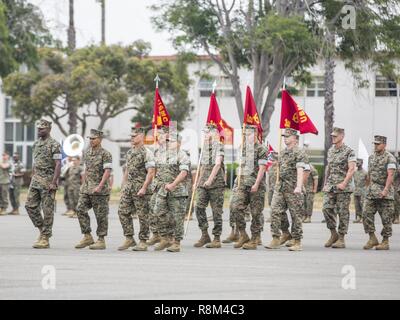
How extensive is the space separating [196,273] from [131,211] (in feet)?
12.3

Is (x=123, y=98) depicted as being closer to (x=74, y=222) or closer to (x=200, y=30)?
(x=200, y=30)

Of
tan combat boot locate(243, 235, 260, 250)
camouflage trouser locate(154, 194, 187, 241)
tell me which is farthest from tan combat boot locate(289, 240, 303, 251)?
camouflage trouser locate(154, 194, 187, 241)

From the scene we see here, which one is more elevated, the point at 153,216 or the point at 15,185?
the point at 153,216

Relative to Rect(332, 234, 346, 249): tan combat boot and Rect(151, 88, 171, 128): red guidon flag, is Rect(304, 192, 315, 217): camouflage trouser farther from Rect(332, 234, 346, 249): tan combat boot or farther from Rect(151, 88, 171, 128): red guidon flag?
Rect(332, 234, 346, 249): tan combat boot

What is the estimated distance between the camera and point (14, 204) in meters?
28.6

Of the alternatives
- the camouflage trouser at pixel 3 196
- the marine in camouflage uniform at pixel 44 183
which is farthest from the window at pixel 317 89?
the marine in camouflage uniform at pixel 44 183

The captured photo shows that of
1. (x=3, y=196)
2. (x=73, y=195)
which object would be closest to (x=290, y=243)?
(x=73, y=195)

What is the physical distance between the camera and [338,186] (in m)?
16.9

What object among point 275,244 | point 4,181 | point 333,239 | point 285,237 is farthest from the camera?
point 4,181

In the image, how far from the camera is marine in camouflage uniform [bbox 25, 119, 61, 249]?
1608cm

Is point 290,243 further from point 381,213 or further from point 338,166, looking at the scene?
point 381,213

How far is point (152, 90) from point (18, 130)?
13.0 metres

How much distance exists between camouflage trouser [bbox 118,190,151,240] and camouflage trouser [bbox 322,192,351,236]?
2.95 meters
